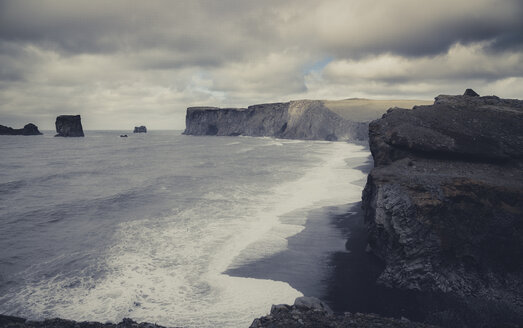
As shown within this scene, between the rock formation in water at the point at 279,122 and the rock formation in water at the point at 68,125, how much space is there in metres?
68.2

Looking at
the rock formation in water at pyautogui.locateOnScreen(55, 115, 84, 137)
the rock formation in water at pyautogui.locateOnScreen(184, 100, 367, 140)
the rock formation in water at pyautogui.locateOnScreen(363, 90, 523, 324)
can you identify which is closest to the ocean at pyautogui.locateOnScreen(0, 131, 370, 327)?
the rock formation in water at pyautogui.locateOnScreen(363, 90, 523, 324)

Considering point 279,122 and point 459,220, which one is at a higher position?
point 279,122

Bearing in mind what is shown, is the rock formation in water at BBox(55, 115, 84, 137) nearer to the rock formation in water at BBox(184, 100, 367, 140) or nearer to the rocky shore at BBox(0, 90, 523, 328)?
the rock formation in water at BBox(184, 100, 367, 140)

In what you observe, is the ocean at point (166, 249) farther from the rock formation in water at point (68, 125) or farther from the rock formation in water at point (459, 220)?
the rock formation in water at point (68, 125)

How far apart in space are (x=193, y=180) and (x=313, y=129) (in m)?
119

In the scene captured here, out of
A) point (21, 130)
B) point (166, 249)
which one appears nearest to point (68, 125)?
point (21, 130)

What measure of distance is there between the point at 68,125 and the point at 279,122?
4249 inches

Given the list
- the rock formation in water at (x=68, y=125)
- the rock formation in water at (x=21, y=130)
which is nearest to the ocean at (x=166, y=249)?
the rock formation in water at (x=68, y=125)

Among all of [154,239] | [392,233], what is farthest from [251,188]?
[392,233]

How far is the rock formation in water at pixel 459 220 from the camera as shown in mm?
8625

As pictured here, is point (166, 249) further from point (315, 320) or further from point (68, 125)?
point (68, 125)

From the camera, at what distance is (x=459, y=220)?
9.20 m

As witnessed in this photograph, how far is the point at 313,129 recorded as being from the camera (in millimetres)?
141625

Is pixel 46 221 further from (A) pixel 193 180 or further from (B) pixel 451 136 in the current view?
(B) pixel 451 136
